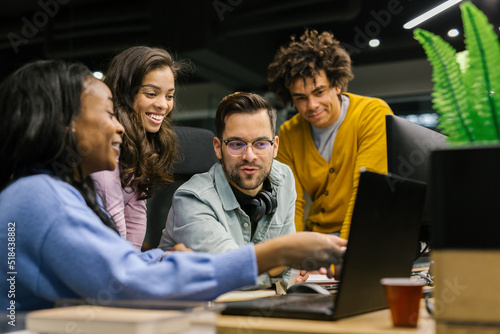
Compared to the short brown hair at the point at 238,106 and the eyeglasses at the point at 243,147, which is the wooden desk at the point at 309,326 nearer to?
the eyeglasses at the point at 243,147

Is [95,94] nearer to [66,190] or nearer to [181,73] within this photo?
[66,190]

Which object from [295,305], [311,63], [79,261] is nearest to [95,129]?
[79,261]

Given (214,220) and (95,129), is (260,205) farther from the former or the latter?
(95,129)

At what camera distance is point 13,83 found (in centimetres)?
90

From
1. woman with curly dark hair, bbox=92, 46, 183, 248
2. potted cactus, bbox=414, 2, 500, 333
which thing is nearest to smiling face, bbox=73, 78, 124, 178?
potted cactus, bbox=414, 2, 500, 333

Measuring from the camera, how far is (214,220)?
1473 mm

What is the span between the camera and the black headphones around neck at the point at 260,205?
Answer: 5.16 feet

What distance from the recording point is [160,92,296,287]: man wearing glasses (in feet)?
4.80

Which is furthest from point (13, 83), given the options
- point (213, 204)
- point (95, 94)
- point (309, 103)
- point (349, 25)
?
point (349, 25)

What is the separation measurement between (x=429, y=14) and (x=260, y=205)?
3.68 m

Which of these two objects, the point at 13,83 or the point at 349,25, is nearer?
the point at 13,83

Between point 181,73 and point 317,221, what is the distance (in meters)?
0.99

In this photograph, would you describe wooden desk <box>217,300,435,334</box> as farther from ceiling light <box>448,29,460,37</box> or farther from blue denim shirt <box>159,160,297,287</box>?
ceiling light <box>448,29,460,37</box>

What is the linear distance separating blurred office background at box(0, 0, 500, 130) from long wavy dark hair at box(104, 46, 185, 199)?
1.97 meters
